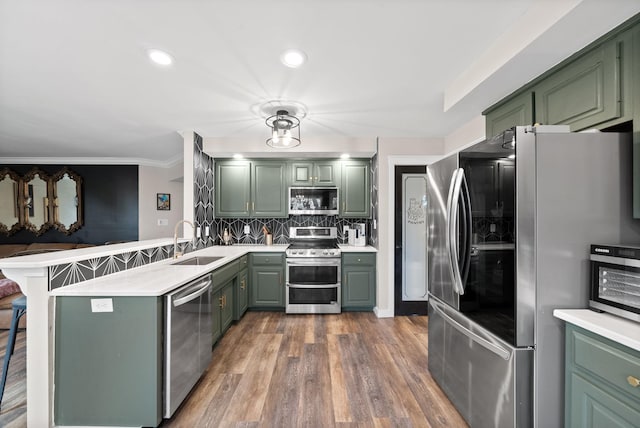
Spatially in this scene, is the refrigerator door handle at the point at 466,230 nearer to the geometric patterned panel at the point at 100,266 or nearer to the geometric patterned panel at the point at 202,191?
the geometric patterned panel at the point at 100,266

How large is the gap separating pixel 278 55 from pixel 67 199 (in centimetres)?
553

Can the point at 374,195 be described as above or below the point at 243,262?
above

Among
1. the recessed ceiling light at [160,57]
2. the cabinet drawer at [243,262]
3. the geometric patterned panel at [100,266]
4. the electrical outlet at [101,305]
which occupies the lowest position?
the cabinet drawer at [243,262]

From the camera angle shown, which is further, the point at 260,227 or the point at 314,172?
the point at 260,227

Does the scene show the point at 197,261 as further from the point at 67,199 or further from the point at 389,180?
the point at 67,199

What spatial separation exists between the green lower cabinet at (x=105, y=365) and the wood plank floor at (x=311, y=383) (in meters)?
0.29

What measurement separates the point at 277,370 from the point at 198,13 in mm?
2622

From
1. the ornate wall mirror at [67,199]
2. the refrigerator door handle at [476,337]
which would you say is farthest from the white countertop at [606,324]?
the ornate wall mirror at [67,199]

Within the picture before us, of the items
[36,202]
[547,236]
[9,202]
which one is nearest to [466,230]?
[547,236]

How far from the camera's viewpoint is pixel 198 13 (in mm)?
1402

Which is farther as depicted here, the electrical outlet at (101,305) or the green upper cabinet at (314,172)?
the green upper cabinet at (314,172)

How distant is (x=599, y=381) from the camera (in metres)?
1.07

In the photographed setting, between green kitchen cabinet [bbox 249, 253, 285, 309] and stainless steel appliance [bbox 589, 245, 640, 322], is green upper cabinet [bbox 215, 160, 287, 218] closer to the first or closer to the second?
green kitchen cabinet [bbox 249, 253, 285, 309]

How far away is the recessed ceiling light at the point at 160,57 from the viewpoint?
5.69 feet
